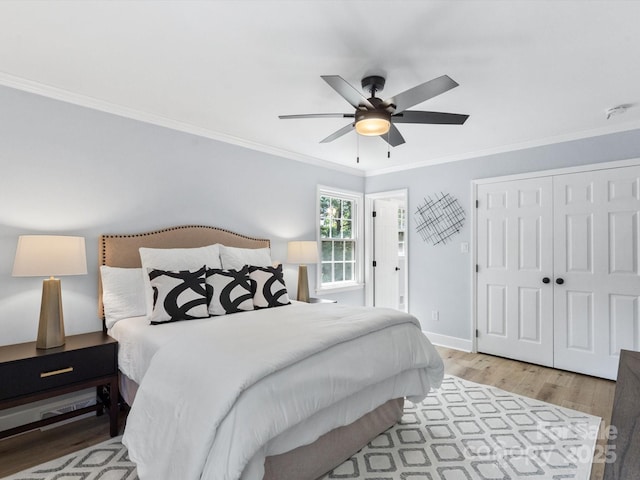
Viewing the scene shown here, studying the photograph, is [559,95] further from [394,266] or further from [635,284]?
[394,266]

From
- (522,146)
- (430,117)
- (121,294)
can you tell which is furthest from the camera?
(522,146)

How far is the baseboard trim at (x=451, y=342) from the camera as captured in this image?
13.7 ft

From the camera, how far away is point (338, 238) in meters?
4.99

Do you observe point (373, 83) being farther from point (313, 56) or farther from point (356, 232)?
point (356, 232)

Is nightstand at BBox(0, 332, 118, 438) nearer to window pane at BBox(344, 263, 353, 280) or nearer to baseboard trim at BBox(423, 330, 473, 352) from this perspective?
window pane at BBox(344, 263, 353, 280)

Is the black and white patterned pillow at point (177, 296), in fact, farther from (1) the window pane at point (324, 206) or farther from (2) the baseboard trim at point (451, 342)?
(2) the baseboard trim at point (451, 342)

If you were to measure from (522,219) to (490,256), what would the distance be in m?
0.54

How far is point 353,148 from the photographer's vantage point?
4.02 m

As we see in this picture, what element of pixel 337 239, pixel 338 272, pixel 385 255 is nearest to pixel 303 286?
pixel 338 272

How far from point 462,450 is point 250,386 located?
61.6 inches

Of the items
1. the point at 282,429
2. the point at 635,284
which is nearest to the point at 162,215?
the point at 282,429

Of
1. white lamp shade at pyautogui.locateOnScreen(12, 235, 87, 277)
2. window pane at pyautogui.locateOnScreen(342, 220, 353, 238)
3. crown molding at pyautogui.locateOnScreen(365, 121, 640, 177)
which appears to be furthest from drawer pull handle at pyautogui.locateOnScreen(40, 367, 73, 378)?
crown molding at pyautogui.locateOnScreen(365, 121, 640, 177)

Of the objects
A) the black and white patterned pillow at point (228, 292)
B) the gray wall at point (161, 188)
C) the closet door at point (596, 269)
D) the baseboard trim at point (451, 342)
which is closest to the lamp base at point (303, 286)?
the gray wall at point (161, 188)

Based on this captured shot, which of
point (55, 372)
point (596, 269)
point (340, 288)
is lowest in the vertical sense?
point (55, 372)
